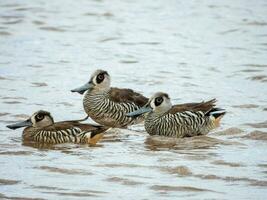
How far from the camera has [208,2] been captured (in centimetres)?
2659

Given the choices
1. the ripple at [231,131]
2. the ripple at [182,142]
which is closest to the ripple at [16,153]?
the ripple at [182,142]

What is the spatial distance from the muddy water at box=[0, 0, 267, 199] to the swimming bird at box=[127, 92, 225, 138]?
0.62ft

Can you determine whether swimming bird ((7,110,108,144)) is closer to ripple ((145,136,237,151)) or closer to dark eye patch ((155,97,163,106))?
ripple ((145,136,237,151))

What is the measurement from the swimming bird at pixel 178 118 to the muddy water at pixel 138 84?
190 mm

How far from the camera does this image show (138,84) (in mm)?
17422

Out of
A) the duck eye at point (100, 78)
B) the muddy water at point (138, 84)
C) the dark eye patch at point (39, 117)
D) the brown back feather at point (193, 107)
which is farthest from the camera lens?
the duck eye at point (100, 78)

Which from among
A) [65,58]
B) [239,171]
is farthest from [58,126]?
[65,58]

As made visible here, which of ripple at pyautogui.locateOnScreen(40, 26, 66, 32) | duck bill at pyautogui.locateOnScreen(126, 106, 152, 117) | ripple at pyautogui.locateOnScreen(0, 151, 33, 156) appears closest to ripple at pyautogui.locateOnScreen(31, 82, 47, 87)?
duck bill at pyautogui.locateOnScreen(126, 106, 152, 117)

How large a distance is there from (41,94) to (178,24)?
8025mm

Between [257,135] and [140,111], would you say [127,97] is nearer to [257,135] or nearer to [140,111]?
[140,111]

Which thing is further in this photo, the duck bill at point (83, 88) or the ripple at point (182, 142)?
the duck bill at point (83, 88)

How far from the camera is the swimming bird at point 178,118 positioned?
535 inches

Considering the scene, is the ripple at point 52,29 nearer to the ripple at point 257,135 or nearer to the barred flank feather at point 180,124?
the barred flank feather at point 180,124

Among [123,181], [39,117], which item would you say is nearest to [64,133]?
[39,117]
